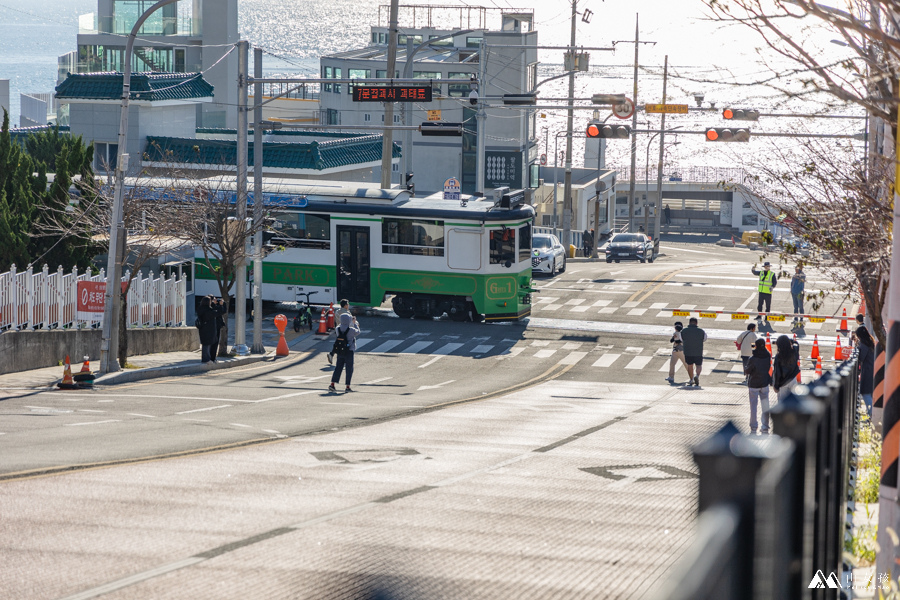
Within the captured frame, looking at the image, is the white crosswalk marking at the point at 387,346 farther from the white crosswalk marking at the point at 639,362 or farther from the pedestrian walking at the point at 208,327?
the white crosswalk marking at the point at 639,362

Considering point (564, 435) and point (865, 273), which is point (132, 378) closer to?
point (564, 435)

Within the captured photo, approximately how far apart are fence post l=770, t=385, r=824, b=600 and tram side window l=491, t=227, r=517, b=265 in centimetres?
2682

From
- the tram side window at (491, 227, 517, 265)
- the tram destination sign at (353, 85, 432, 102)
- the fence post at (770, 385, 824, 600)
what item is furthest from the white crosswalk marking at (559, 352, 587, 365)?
the fence post at (770, 385, 824, 600)

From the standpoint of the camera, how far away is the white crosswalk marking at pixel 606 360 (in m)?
27.0

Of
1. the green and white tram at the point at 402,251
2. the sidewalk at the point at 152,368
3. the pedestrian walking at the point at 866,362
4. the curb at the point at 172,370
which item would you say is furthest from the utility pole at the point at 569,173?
the pedestrian walking at the point at 866,362

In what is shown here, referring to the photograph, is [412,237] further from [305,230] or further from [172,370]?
[172,370]

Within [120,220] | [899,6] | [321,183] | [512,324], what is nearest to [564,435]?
[899,6]

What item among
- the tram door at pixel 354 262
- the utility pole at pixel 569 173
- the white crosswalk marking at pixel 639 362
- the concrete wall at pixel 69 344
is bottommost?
the white crosswalk marking at pixel 639 362

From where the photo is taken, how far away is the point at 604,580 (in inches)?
267

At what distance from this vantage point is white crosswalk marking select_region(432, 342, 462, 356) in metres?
27.9

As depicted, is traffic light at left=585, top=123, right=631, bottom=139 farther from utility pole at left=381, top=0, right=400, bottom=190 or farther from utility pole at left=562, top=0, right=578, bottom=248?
utility pole at left=562, top=0, right=578, bottom=248

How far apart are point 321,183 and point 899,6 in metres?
28.7

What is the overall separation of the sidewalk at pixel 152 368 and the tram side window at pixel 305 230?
10.8 feet

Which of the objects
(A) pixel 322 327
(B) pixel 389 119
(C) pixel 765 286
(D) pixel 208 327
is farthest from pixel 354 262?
(C) pixel 765 286
